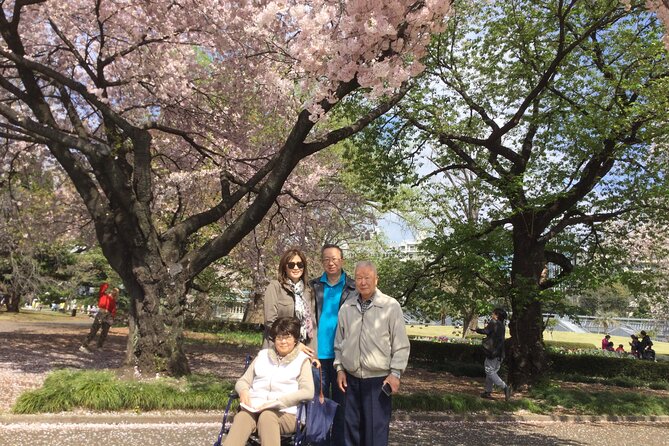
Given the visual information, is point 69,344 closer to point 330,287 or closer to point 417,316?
point 417,316

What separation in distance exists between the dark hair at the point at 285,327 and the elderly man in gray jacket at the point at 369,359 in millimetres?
392

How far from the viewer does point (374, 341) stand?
13.5 feet

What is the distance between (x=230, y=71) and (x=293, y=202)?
14.9 ft

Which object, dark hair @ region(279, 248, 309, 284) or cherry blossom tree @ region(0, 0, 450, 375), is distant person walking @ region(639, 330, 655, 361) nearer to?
cherry blossom tree @ region(0, 0, 450, 375)

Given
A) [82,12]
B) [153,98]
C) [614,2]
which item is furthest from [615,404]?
[82,12]

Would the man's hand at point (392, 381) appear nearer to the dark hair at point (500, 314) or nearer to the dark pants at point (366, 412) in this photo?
the dark pants at point (366, 412)

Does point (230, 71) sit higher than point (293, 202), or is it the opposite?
point (230, 71)

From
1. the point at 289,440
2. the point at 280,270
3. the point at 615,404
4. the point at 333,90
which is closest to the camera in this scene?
the point at 289,440

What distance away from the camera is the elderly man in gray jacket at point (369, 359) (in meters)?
4.09

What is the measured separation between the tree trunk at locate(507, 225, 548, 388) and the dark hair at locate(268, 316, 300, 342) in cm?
872

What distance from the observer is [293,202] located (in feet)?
49.9

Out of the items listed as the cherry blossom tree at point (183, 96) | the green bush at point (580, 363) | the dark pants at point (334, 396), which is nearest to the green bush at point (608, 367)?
the green bush at point (580, 363)

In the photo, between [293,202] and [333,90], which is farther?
[293,202]

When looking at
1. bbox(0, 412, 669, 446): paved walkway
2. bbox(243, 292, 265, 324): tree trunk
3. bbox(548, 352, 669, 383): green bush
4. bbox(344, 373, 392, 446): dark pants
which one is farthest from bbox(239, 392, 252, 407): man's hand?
bbox(243, 292, 265, 324): tree trunk
